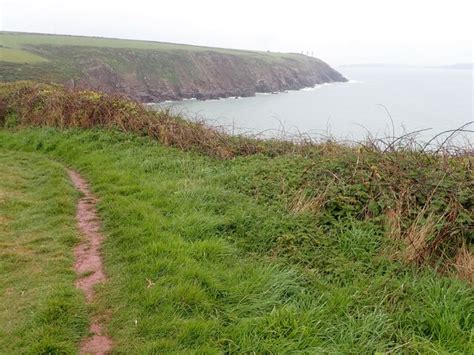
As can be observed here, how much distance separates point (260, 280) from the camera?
412 centimetres

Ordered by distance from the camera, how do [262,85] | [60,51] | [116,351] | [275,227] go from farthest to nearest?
[262,85] → [60,51] → [275,227] → [116,351]

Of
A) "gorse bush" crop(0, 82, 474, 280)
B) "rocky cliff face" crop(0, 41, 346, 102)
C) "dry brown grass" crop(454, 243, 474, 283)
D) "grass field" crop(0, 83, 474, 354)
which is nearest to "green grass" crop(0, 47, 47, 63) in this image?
"rocky cliff face" crop(0, 41, 346, 102)

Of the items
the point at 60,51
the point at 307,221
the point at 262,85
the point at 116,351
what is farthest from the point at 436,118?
the point at 60,51

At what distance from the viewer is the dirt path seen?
3.27m

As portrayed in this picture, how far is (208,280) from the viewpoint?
13.3 feet

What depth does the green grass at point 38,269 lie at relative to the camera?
3283mm

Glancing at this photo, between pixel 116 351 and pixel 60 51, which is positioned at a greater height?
pixel 60 51

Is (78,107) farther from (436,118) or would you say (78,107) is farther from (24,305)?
(436,118)

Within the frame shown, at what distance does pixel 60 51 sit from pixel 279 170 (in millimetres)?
68686

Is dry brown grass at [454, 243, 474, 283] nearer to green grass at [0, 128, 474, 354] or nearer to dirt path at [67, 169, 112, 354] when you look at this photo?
green grass at [0, 128, 474, 354]

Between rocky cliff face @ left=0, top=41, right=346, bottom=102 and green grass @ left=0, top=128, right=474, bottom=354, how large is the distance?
4339cm

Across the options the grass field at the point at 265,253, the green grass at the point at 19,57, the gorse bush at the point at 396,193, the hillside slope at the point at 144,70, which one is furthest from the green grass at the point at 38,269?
the green grass at the point at 19,57

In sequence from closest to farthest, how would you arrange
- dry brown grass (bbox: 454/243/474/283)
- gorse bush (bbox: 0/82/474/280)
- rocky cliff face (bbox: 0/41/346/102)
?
dry brown grass (bbox: 454/243/474/283) < gorse bush (bbox: 0/82/474/280) < rocky cliff face (bbox: 0/41/346/102)

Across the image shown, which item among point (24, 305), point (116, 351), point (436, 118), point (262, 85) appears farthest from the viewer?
point (262, 85)
